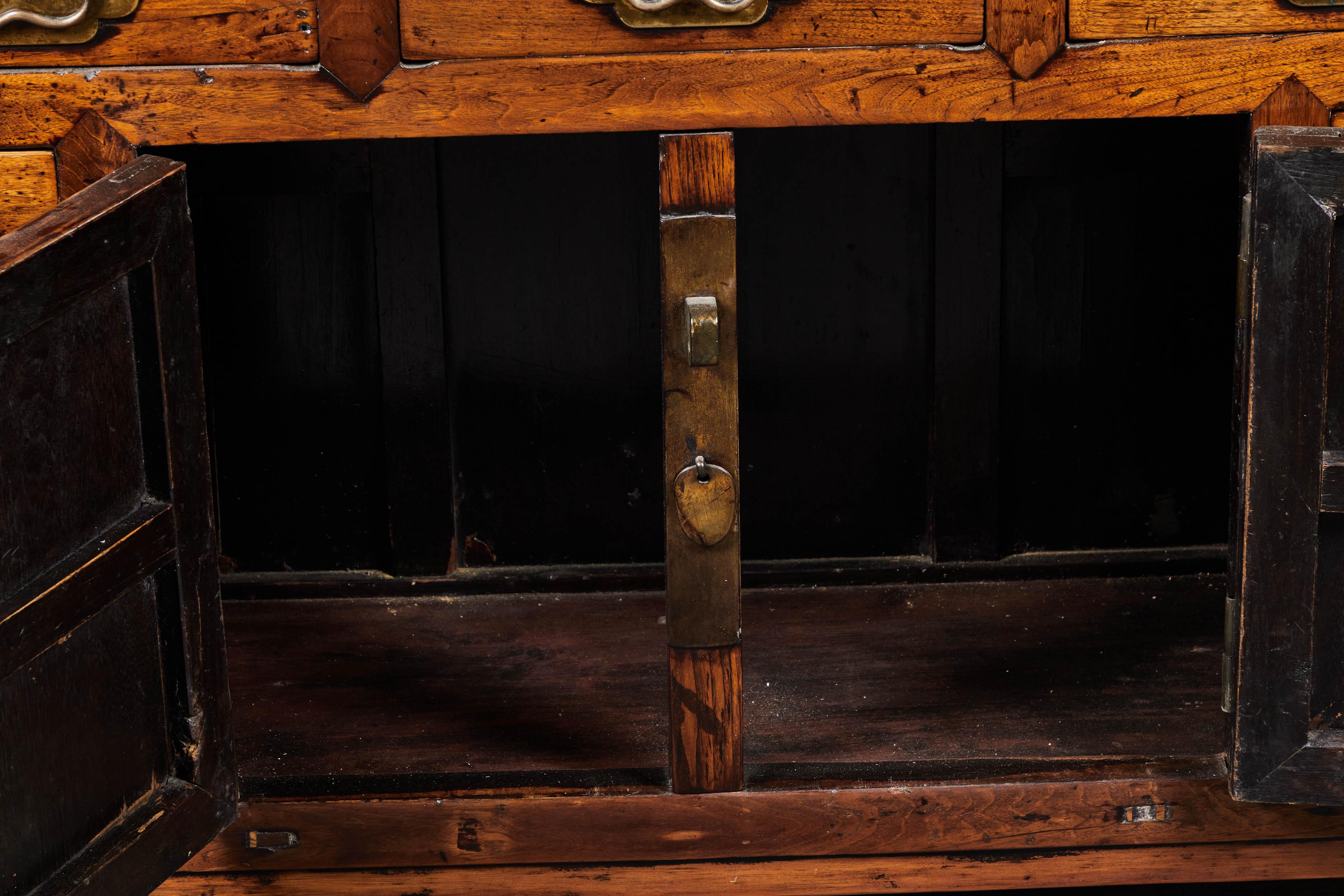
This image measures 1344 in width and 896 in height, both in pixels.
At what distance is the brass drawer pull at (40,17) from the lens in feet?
4.88

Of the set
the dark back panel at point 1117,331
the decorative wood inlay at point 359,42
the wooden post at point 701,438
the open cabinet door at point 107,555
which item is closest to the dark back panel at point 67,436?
the open cabinet door at point 107,555

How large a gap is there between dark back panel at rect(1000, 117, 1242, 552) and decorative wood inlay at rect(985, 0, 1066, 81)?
76 centimetres

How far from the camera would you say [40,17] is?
A: 4.90 feet

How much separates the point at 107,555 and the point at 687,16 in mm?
858

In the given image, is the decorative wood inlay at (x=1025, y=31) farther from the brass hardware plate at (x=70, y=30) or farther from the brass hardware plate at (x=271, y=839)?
the brass hardware plate at (x=271, y=839)

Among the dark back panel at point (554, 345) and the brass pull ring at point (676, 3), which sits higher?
the brass pull ring at point (676, 3)

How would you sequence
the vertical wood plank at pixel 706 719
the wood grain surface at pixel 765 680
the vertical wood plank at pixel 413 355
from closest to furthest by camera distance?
the vertical wood plank at pixel 706 719 < the wood grain surface at pixel 765 680 < the vertical wood plank at pixel 413 355

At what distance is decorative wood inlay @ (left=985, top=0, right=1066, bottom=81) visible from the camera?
60.9 inches

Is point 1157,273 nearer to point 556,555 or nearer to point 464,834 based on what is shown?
point 556,555

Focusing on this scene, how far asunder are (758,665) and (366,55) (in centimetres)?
109

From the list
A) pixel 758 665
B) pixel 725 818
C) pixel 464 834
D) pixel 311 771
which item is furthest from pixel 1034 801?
pixel 311 771

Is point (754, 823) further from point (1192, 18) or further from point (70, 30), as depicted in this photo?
point (70, 30)

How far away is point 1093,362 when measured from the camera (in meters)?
2.42

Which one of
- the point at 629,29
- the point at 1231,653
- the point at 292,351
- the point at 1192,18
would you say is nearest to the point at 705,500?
the point at 629,29
